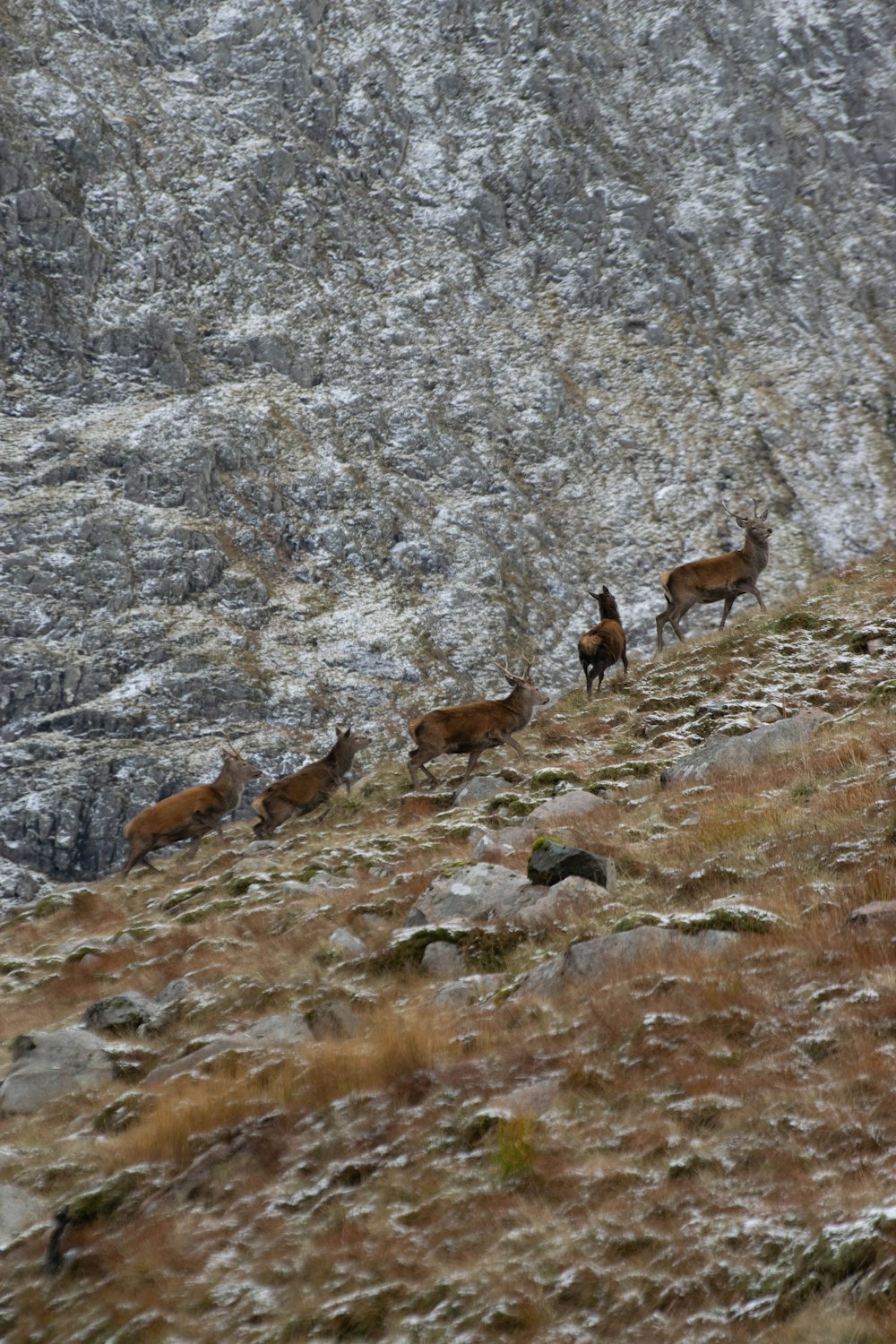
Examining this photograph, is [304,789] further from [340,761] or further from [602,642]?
[602,642]

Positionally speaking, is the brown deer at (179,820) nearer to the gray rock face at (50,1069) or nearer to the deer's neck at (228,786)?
the deer's neck at (228,786)

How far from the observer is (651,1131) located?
649 cm

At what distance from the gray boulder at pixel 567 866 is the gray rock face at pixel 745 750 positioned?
392cm

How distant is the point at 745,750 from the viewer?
15148 mm

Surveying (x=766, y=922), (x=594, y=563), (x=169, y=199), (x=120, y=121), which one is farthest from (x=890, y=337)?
(x=766, y=922)

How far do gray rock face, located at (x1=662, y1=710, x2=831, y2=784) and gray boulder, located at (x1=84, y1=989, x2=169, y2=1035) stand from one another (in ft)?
24.1

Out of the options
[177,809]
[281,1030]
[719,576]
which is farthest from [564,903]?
[719,576]

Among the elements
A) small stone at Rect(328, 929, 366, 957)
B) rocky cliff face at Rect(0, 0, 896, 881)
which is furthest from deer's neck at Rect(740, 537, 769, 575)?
rocky cliff face at Rect(0, 0, 896, 881)

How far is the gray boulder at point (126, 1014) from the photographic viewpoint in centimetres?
1105

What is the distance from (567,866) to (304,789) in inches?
446

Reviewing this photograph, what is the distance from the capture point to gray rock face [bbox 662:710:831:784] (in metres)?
14.9

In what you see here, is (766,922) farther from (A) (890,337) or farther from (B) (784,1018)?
(A) (890,337)

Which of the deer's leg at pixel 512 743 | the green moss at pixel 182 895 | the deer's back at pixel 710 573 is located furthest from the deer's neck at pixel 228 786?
the deer's back at pixel 710 573

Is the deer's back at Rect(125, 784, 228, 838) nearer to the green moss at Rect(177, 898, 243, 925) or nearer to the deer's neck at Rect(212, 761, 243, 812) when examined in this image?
the deer's neck at Rect(212, 761, 243, 812)
